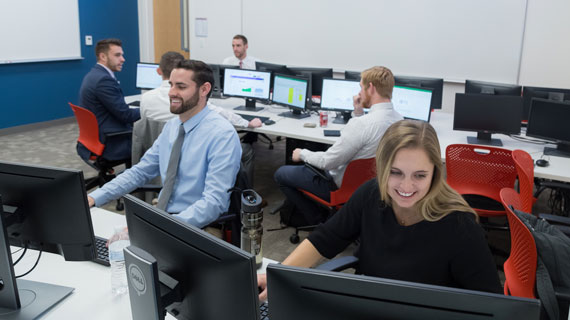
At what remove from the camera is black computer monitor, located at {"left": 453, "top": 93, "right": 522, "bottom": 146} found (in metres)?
3.81

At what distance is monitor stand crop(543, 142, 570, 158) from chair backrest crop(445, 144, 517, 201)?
66 centimetres

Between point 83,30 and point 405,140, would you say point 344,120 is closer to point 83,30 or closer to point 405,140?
point 405,140

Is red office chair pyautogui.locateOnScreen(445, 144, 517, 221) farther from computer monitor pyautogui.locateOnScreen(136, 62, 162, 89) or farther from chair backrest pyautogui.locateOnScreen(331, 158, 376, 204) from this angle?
computer monitor pyautogui.locateOnScreen(136, 62, 162, 89)

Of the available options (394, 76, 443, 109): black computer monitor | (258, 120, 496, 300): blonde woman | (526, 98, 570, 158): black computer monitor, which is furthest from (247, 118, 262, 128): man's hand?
(258, 120, 496, 300): blonde woman

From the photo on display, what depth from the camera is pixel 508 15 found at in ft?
19.1

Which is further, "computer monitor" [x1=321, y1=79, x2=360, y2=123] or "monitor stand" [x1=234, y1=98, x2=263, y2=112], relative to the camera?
"monitor stand" [x1=234, y1=98, x2=263, y2=112]

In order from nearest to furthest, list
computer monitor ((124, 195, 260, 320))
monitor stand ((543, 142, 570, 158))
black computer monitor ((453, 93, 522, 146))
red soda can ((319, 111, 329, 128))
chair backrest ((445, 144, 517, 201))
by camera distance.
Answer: computer monitor ((124, 195, 260, 320))
chair backrest ((445, 144, 517, 201))
monitor stand ((543, 142, 570, 158))
black computer monitor ((453, 93, 522, 146))
red soda can ((319, 111, 329, 128))

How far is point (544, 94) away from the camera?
409cm

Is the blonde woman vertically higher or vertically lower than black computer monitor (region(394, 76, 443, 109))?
lower

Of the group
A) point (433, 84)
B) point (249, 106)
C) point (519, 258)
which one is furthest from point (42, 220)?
point (433, 84)

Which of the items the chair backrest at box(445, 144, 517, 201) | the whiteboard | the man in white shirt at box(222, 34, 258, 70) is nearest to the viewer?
the chair backrest at box(445, 144, 517, 201)

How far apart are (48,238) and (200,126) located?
1.01 meters

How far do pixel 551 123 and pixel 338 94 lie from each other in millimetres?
1782

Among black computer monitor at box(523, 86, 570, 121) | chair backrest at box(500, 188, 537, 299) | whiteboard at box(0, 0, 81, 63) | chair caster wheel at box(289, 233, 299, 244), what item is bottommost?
chair caster wheel at box(289, 233, 299, 244)
